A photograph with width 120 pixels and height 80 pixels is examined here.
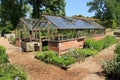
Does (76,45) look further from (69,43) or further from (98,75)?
(98,75)

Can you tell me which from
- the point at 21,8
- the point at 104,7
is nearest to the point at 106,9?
the point at 104,7

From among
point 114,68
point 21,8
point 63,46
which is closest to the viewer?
point 114,68

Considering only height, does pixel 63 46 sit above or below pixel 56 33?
below

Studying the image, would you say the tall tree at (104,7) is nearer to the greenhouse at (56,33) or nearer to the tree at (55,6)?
the tree at (55,6)

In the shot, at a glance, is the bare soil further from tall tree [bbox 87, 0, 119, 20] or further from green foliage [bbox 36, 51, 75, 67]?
tall tree [bbox 87, 0, 119, 20]

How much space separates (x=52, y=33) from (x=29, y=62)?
598 cm

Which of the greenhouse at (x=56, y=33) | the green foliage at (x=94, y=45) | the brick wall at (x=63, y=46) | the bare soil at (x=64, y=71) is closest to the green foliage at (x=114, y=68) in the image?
the bare soil at (x=64, y=71)

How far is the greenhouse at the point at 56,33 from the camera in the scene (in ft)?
65.5

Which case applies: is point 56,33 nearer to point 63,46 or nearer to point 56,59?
point 63,46

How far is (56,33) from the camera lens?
2100 centimetres

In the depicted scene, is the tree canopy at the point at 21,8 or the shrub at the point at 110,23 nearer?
the tree canopy at the point at 21,8

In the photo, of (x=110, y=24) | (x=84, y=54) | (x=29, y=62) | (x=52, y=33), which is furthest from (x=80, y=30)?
(x=110, y=24)

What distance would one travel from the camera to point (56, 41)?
19.4 metres

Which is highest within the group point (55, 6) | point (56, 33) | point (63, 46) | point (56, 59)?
point (55, 6)
